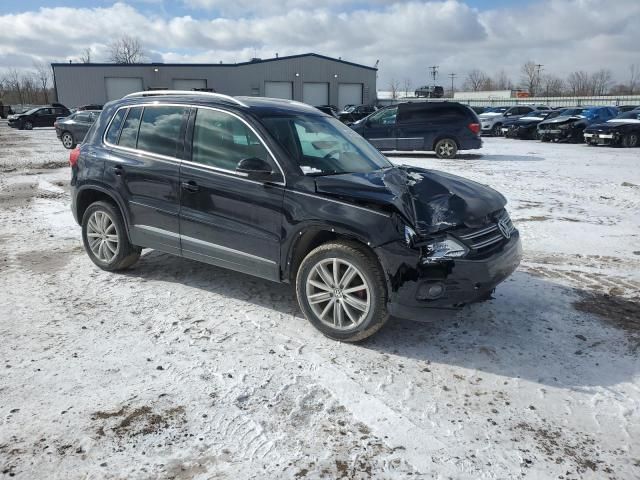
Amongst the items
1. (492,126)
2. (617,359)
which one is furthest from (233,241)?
(492,126)

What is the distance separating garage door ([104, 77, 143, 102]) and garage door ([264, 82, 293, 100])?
39.0 ft

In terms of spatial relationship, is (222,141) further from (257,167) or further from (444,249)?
(444,249)

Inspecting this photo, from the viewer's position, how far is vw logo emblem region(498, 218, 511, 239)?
428 cm

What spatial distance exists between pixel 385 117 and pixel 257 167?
13.2m

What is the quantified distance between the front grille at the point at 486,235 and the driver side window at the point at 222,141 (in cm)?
173

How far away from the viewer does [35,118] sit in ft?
118

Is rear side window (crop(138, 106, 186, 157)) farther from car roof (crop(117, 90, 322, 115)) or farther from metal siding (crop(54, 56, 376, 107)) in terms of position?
metal siding (crop(54, 56, 376, 107))

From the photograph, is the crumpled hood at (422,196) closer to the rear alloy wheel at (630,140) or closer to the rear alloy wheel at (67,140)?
the rear alloy wheel at (630,140)

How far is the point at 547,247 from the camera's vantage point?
21.5ft

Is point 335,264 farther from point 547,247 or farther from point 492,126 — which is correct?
point 492,126

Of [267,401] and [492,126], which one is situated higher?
[492,126]

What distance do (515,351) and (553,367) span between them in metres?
0.30

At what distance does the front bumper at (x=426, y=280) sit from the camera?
368 centimetres

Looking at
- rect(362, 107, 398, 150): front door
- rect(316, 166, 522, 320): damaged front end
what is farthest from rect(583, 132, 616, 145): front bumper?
rect(316, 166, 522, 320): damaged front end
